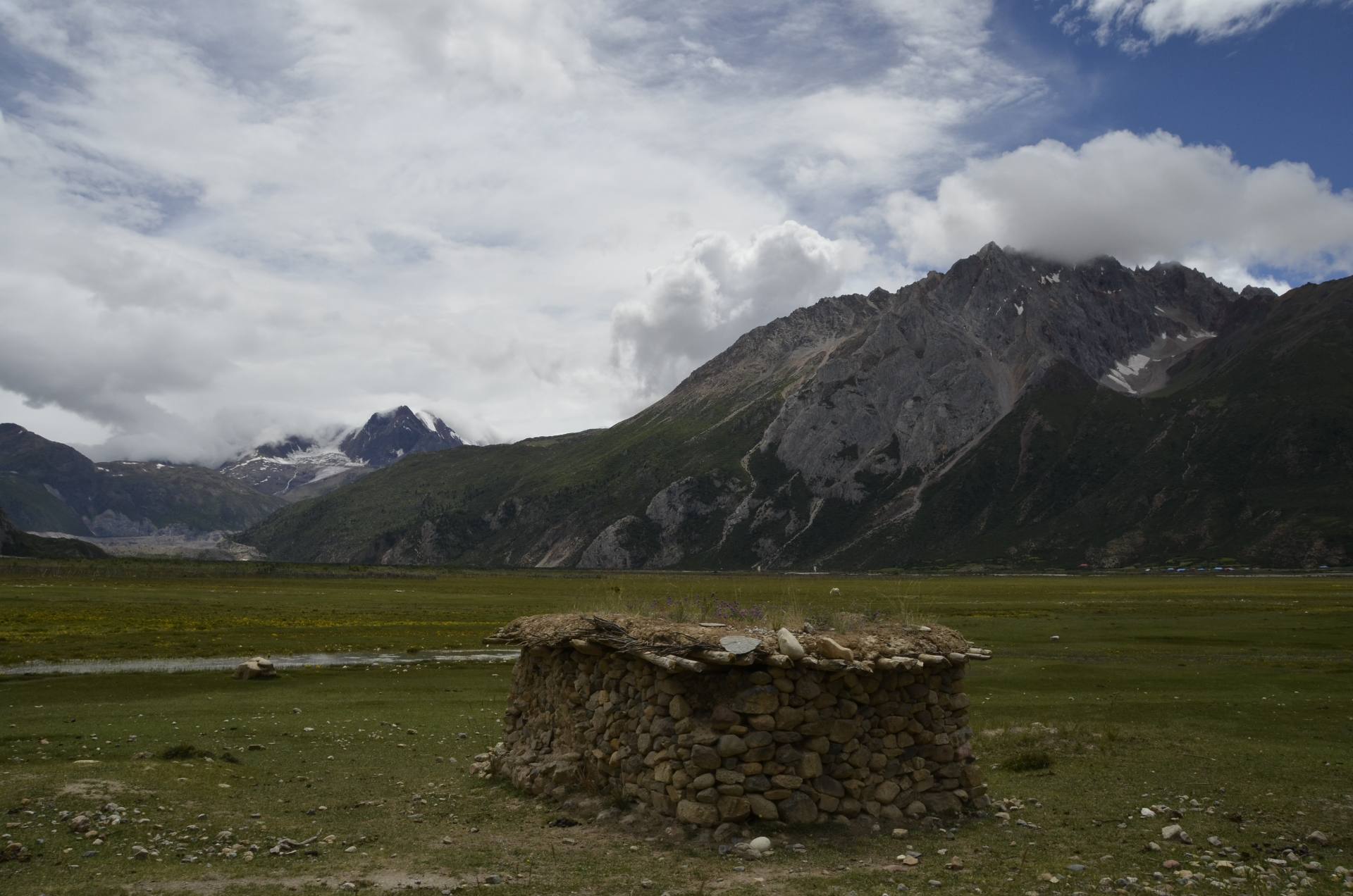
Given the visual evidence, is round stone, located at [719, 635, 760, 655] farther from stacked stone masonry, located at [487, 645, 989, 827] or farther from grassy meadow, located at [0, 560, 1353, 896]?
grassy meadow, located at [0, 560, 1353, 896]

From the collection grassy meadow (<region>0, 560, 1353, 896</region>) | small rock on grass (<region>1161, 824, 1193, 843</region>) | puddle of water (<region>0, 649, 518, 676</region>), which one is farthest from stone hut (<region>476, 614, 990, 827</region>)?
puddle of water (<region>0, 649, 518, 676</region>)

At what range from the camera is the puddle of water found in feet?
142

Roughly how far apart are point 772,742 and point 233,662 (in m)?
40.9

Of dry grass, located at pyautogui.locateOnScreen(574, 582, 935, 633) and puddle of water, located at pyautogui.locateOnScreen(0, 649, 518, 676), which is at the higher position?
dry grass, located at pyautogui.locateOnScreen(574, 582, 935, 633)

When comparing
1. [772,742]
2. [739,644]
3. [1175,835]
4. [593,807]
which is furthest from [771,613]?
[1175,835]

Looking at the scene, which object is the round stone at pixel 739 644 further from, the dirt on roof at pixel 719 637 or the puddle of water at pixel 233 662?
the puddle of water at pixel 233 662

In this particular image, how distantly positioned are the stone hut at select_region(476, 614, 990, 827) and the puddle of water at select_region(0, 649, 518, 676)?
31734 mm

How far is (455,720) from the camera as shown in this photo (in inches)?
1157

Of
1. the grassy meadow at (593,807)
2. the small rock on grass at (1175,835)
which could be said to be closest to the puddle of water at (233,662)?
the grassy meadow at (593,807)

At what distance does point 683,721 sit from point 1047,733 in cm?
1442

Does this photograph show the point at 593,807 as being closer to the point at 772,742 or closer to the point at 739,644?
the point at 772,742

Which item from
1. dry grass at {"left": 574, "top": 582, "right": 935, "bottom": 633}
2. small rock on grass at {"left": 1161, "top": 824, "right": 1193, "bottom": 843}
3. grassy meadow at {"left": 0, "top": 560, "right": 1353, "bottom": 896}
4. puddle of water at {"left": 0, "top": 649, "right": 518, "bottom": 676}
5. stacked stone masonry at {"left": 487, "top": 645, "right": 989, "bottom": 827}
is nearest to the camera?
grassy meadow at {"left": 0, "top": 560, "right": 1353, "bottom": 896}

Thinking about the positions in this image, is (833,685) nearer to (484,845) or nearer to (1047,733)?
(484,845)

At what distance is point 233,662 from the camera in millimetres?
47750
